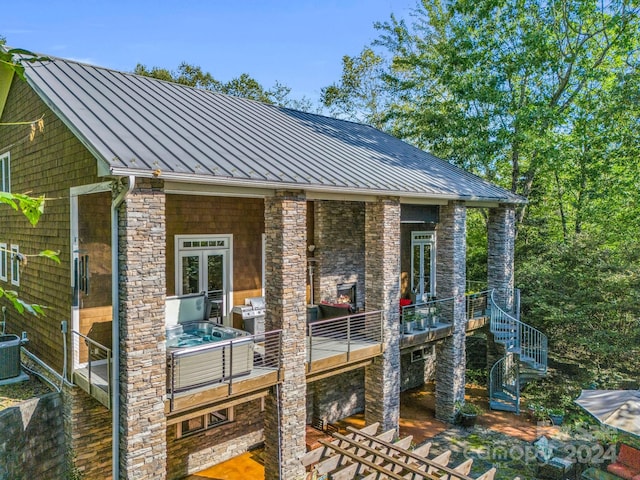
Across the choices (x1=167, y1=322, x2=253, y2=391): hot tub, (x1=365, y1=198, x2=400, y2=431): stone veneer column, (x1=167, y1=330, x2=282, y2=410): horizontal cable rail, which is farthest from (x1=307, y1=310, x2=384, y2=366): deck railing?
(x1=167, y1=322, x2=253, y2=391): hot tub

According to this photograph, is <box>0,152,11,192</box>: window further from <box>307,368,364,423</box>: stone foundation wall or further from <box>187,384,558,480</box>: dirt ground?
<box>307,368,364,423</box>: stone foundation wall

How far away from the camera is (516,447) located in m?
11.6

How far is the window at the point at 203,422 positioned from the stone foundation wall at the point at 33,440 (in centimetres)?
237

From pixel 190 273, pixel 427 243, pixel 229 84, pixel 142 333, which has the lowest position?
pixel 142 333

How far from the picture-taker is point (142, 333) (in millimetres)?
6809

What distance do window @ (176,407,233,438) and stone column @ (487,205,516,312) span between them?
10019 millimetres

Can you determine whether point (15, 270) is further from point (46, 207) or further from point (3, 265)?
point (46, 207)

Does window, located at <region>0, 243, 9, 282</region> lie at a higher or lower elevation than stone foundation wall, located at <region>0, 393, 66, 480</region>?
higher

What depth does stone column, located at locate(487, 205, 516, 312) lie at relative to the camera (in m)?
15.2

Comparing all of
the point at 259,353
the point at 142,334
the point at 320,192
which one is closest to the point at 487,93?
the point at 320,192

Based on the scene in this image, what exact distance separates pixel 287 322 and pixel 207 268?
9.55 feet

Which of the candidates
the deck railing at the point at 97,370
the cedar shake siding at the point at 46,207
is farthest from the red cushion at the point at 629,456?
the cedar shake siding at the point at 46,207

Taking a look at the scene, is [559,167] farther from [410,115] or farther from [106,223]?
[106,223]

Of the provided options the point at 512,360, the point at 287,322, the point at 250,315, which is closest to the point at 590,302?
the point at 512,360
